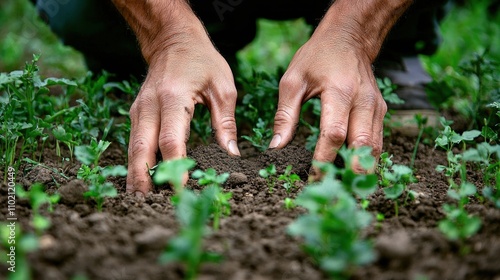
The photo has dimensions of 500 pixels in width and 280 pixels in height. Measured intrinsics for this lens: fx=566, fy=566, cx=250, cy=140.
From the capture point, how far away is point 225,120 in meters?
2.06

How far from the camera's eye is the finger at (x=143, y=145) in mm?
1896

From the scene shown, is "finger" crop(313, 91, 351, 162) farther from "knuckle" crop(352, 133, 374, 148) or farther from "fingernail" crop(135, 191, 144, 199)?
"fingernail" crop(135, 191, 144, 199)

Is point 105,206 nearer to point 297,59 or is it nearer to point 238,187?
point 238,187

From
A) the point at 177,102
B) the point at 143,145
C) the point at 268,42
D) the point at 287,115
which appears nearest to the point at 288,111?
the point at 287,115

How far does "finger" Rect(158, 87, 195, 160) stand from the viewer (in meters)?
1.88

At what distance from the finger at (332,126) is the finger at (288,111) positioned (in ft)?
0.40

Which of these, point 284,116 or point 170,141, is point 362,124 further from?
point 170,141

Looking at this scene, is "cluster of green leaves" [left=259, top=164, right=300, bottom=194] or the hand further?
the hand

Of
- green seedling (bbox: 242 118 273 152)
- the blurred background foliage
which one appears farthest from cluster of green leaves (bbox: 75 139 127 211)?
the blurred background foliage

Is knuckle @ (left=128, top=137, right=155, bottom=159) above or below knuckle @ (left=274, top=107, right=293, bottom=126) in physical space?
above

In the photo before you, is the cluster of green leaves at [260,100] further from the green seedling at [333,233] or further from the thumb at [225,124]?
the green seedling at [333,233]

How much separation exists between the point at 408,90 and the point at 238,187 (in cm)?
161

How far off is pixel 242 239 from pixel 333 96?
836mm

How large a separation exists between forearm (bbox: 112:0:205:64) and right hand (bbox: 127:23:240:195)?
0.03 metres
